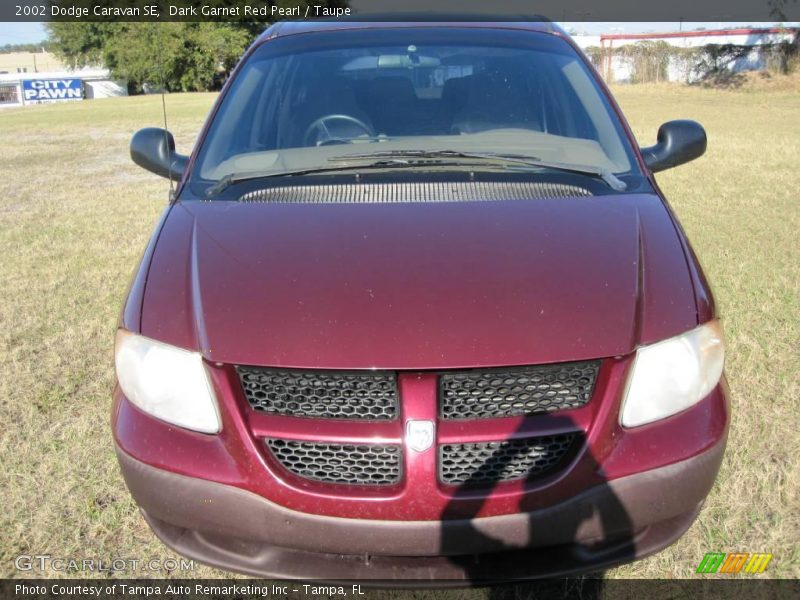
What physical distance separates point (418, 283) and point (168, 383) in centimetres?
71

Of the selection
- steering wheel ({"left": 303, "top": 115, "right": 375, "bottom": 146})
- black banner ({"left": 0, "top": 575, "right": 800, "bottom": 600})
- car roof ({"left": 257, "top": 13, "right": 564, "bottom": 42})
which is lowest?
black banner ({"left": 0, "top": 575, "right": 800, "bottom": 600})

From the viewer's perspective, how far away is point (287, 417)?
1.87m

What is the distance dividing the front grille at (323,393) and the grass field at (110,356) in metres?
0.87

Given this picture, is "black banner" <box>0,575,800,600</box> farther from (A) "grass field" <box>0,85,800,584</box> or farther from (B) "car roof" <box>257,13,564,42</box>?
→ (B) "car roof" <box>257,13,564,42</box>

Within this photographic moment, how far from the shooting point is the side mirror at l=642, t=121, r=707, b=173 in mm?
3179

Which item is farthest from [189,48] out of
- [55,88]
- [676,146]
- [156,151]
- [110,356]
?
[676,146]

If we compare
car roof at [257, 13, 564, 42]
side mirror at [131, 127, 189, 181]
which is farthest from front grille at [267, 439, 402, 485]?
car roof at [257, 13, 564, 42]

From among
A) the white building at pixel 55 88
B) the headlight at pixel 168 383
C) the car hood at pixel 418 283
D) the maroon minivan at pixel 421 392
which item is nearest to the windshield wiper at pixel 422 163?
the car hood at pixel 418 283

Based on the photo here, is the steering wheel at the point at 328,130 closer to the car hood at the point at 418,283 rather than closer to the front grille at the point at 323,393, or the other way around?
the car hood at the point at 418,283

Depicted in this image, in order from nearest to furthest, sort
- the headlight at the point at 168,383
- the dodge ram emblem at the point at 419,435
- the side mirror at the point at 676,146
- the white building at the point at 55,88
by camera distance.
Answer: the dodge ram emblem at the point at 419,435
the headlight at the point at 168,383
the side mirror at the point at 676,146
the white building at the point at 55,88

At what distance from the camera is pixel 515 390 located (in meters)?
1.86

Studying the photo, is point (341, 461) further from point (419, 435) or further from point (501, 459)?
point (501, 459)

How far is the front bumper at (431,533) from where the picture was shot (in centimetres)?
184

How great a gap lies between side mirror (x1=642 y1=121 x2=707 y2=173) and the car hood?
0.76 meters
